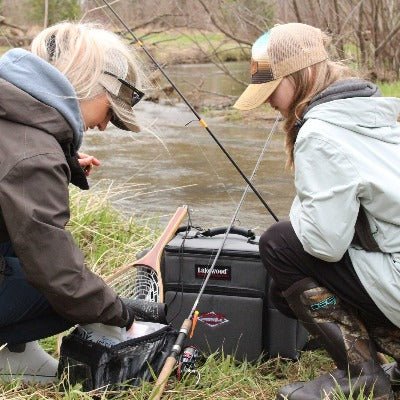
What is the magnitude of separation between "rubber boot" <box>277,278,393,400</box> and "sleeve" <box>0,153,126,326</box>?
636 mm

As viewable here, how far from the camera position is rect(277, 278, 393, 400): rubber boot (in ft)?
8.20

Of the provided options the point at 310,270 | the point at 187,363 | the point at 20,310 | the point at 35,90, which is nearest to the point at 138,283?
the point at 187,363

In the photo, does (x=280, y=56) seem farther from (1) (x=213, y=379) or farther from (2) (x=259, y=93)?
(1) (x=213, y=379)

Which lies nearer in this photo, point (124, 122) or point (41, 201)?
point (41, 201)

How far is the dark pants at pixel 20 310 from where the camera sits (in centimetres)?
250

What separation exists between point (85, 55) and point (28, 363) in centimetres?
104

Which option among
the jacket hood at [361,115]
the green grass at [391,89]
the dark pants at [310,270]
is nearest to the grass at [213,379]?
the dark pants at [310,270]

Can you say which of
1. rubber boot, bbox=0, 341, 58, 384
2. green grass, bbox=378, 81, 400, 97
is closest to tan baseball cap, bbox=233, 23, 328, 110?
rubber boot, bbox=0, 341, 58, 384

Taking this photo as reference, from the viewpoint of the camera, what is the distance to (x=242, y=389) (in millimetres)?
2676

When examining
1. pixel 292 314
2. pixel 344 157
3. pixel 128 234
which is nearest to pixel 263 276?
pixel 292 314

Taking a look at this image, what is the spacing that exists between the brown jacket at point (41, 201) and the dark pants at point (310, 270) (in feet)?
1.85

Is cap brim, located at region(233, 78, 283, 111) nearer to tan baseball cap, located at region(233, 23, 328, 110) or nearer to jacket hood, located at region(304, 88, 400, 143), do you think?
tan baseball cap, located at region(233, 23, 328, 110)

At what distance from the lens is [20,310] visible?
251 cm

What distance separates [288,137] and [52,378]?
1108 millimetres
